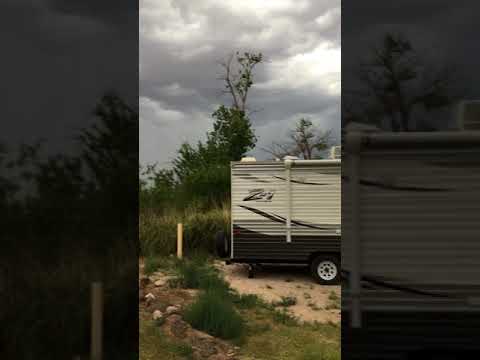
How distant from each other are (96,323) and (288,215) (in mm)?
5087

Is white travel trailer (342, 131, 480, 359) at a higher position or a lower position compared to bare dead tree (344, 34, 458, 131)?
lower

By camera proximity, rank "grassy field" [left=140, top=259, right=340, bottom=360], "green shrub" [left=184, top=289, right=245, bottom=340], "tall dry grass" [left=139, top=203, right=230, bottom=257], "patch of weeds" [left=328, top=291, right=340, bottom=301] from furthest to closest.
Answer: "tall dry grass" [left=139, top=203, right=230, bottom=257] → "patch of weeds" [left=328, top=291, right=340, bottom=301] → "green shrub" [left=184, top=289, right=245, bottom=340] → "grassy field" [left=140, top=259, right=340, bottom=360]

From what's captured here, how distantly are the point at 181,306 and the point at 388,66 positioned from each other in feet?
14.4

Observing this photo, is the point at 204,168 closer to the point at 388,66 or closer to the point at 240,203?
the point at 240,203

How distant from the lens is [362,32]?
5.40 feet

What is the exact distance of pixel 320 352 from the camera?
13.8 feet

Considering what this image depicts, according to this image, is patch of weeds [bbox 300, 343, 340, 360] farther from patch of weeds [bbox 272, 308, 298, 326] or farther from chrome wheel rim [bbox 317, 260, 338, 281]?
chrome wheel rim [bbox 317, 260, 338, 281]

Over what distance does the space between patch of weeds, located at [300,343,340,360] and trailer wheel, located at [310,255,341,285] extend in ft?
7.08

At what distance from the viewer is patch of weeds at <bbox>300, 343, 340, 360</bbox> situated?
4109 millimetres

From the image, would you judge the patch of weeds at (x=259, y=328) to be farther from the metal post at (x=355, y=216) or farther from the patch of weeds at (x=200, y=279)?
the metal post at (x=355, y=216)

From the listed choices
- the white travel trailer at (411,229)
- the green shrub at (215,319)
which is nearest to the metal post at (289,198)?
the green shrub at (215,319)

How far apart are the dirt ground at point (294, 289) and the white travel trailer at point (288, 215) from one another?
331 mm

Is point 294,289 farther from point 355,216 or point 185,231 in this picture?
point 355,216

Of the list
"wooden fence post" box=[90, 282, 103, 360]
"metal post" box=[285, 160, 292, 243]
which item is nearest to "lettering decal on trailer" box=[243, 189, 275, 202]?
"metal post" box=[285, 160, 292, 243]
